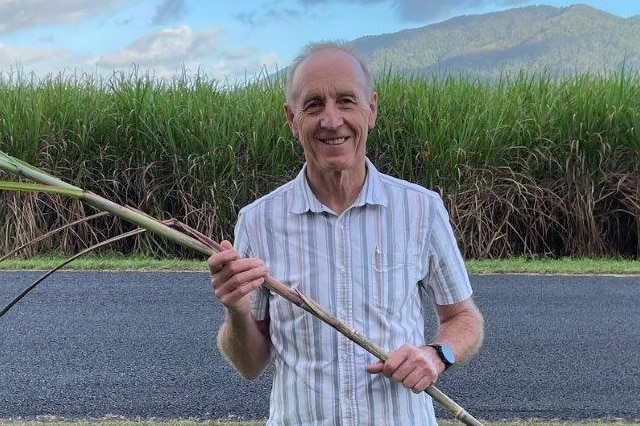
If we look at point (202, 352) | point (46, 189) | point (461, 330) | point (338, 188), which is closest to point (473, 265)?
point (202, 352)

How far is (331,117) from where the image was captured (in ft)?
5.15

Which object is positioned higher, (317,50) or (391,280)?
(317,50)

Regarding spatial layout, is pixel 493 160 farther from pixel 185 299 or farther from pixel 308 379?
pixel 308 379

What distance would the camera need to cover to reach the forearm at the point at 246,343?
158cm

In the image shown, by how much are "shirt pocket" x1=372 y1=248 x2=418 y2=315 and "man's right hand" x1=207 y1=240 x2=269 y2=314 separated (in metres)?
0.33

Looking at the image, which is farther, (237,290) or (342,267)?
(342,267)

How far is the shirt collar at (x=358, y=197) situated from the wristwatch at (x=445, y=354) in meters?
0.32

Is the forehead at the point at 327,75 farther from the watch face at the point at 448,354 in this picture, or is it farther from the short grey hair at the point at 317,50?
the watch face at the point at 448,354

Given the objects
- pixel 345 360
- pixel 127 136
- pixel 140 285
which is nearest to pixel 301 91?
pixel 345 360

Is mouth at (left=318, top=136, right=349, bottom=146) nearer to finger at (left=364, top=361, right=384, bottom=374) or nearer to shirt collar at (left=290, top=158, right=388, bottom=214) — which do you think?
shirt collar at (left=290, top=158, right=388, bottom=214)

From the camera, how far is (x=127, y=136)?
8.97m

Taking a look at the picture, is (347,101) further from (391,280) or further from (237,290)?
(237,290)

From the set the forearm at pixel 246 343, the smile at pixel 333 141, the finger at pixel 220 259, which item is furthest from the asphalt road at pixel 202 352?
the finger at pixel 220 259

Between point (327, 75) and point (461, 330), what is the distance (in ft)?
2.07
